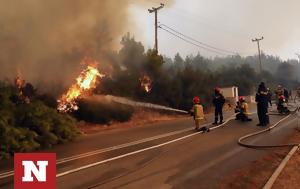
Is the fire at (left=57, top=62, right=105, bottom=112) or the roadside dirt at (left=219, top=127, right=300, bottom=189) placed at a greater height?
the fire at (left=57, top=62, right=105, bottom=112)

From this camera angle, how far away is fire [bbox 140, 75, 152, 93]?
29.5m

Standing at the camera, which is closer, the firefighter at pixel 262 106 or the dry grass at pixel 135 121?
the firefighter at pixel 262 106

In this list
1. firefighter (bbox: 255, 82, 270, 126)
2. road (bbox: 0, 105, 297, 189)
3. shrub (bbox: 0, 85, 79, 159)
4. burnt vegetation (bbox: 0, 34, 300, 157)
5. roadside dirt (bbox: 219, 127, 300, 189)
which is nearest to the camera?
roadside dirt (bbox: 219, 127, 300, 189)

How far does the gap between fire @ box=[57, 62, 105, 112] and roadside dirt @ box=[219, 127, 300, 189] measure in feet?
39.0

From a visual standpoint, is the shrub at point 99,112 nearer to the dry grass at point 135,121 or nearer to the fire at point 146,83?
the dry grass at point 135,121

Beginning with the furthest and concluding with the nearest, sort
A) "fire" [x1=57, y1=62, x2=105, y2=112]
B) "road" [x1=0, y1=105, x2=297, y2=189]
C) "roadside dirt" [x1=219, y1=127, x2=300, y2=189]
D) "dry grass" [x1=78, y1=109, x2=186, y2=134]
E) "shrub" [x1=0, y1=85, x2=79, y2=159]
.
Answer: "dry grass" [x1=78, y1=109, x2=186, y2=134], "fire" [x1=57, y1=62, x2=105, y2=112], "shrub" [x1=0, y1=85, x2=79, y2=159], "road" [x1=0, y1=105, x2=297, y2=189], "roadside dirt" [x1=219, y1=127, x2=300, y2=189]

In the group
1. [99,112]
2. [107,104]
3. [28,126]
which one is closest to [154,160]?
[28,126]

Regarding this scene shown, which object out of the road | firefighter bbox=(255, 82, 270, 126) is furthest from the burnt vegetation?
firefighter bbox=(255, 82, 270, 126)

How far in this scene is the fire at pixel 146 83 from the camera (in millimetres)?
29453

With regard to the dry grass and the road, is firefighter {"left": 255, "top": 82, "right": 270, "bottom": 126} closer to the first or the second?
the road

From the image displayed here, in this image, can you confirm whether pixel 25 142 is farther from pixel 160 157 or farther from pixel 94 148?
pixel 160 157

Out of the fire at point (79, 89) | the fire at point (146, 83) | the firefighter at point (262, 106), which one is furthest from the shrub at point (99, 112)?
the firefighter at point (262, 106)

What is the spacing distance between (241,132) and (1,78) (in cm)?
979

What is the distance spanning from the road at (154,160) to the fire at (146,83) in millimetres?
13421
